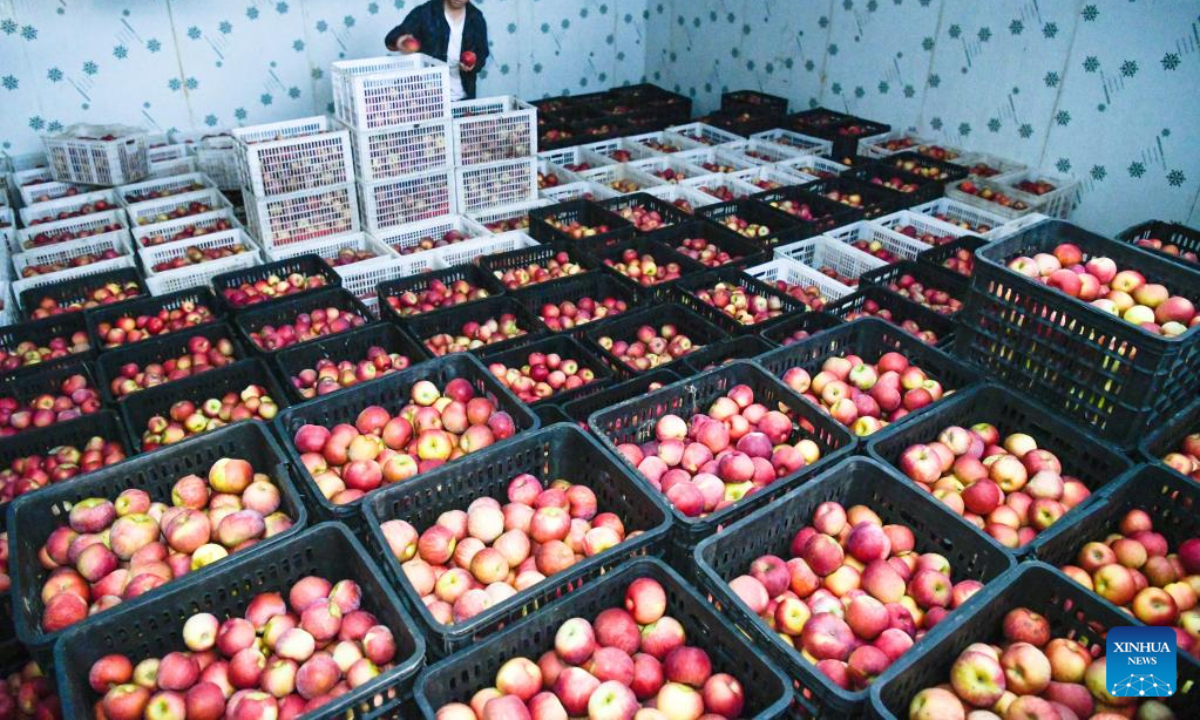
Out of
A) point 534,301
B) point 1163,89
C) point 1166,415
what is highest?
point 1163,89

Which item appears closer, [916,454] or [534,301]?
[916,454]

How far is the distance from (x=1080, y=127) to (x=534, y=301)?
3484 millimetres

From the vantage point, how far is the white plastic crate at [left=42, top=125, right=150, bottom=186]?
4.59 metres

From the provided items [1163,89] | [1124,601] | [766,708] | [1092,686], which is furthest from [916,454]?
[1163,89]

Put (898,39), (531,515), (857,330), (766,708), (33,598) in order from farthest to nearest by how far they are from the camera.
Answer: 1. (898,39)
2. (857,330)
3. (531,515)
4. (33,598)
5. (766,708)

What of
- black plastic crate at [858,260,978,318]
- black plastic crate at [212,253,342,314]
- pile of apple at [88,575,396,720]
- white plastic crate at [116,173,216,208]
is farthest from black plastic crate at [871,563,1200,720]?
white plastic crate at [116,173,216,208]

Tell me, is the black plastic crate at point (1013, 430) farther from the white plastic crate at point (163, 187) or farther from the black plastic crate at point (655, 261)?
the white plastic crate at point (163, 187)

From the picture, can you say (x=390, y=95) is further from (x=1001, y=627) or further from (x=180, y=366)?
(x=1001, y=627)

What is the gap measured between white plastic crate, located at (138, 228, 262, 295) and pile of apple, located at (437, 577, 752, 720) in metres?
2.67

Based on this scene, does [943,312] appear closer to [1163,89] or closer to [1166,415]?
[1166,415]

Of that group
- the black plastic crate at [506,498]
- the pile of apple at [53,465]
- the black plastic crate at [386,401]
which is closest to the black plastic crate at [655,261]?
the black plastic crate at [386,401]

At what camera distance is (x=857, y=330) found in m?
Result: 2.77

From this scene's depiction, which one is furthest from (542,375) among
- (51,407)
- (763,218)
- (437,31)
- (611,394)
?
(437,31)

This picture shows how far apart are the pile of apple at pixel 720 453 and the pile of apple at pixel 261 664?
2.55ft
